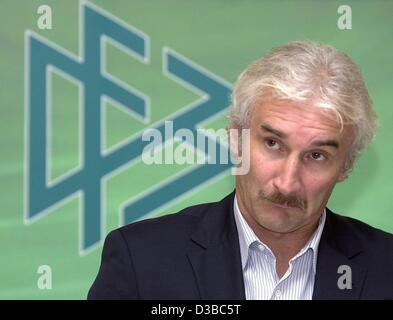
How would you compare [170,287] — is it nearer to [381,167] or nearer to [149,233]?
[149,233]

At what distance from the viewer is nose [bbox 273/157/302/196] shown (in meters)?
1.48

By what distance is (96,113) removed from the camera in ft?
6.55

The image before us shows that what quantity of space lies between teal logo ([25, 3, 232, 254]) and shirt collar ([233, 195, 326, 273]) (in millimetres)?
421

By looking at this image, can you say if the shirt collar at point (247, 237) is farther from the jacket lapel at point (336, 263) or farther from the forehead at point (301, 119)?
the forehead at point (301, 119)

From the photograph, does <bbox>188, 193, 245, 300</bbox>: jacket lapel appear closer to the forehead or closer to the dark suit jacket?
the dark suit jacket

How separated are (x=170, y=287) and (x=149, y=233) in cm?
14

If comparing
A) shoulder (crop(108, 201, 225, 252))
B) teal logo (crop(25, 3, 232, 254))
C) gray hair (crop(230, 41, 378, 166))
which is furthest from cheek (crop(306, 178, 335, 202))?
teal logo (crop(25, 3, 232, 254))

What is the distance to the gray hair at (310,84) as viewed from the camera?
1488 mm

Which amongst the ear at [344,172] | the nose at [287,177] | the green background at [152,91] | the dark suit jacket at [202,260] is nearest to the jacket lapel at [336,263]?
the dark suit jacket at [202,260]

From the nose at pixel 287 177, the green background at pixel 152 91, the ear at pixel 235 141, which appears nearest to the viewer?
the nose at pixel 287 177

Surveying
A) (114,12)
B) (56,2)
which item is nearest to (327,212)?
(114,12)

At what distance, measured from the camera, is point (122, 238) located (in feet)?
5.16

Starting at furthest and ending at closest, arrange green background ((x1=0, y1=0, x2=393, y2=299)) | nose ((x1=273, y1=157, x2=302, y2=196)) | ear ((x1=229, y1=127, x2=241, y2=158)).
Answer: green background ((x1=0, y1=0, x2=393, y2=299)) → ear ((x1=229, y1=127, x2=241, y2=158)) → nose ((x1=273, y1=157, x2=302, y2=196))

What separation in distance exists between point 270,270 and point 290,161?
26 centimetres
